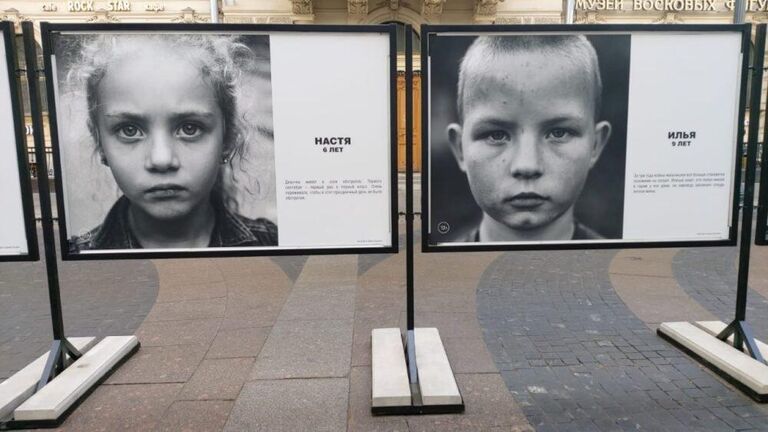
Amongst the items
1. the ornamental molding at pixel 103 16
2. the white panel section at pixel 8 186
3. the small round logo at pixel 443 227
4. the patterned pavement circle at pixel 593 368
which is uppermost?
the ornamental molding at pixel 103 16

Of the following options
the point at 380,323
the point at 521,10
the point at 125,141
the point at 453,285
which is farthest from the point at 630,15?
the point at 125,141

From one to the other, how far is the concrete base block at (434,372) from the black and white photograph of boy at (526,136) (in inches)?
33.9

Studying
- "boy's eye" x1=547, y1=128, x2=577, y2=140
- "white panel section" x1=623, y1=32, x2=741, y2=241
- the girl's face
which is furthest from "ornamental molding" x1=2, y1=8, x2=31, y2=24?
"white panel section" x1=623, y1=32, x2=741, y2=241

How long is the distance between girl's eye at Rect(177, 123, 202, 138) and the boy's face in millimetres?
1625

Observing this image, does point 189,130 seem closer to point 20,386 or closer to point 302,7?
point 20,386

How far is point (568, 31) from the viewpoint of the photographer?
134 inches

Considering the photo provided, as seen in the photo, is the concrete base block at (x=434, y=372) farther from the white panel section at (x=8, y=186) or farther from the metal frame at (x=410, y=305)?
the white panel section at (x=8, y=186)

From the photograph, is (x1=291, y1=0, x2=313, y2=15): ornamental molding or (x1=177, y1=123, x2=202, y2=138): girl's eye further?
(x1=291, y1=0, x2=313, y2=15): ornamental molding

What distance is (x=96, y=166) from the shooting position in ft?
11.3

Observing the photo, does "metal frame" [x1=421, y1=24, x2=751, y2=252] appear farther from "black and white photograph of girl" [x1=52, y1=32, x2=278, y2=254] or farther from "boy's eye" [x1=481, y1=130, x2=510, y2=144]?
"black and white photograph of girl" [x1=52, y1=32, x2=278, y2=254]

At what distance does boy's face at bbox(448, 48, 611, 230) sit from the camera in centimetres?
345

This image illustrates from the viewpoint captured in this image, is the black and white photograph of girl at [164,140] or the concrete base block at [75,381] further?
the black and white photograph of girl at [164,140]

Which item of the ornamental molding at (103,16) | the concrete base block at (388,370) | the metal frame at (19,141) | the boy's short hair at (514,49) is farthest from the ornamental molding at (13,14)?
the boy's short hair at (514,49)

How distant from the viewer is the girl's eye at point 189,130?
3.39m
